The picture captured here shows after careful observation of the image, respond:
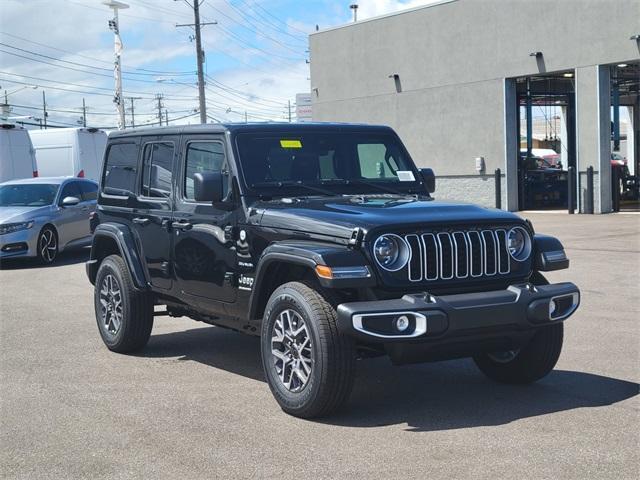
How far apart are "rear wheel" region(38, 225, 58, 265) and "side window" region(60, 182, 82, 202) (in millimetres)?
942

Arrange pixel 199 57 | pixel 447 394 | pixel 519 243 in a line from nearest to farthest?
pixel 519 243, pixel 447 394, pixel 199 57

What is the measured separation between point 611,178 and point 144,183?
64.5 feet

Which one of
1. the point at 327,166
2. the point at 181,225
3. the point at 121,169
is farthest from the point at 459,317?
the point at 121,169

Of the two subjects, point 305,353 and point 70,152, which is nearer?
point 305,353

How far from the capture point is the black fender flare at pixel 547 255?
6301 millimetres

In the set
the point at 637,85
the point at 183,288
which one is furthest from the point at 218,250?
the point at 637,85

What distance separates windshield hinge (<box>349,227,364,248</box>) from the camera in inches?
224

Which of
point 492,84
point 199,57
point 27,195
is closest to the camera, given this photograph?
point 27,195

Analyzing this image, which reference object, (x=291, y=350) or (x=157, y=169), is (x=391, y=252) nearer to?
(x=291, y=350)

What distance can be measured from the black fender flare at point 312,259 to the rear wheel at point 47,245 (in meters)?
11.1

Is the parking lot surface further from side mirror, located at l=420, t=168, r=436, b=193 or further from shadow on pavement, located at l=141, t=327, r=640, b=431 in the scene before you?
side mirror, located at l=420, t=168, r=436, b=193

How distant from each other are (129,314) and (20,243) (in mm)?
8889

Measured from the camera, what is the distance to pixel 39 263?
661 inches

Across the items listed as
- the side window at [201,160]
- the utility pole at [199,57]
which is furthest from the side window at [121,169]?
the utility pole at [199,57]
